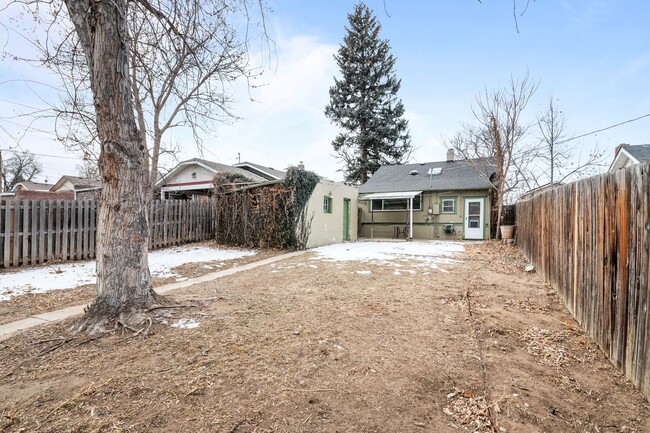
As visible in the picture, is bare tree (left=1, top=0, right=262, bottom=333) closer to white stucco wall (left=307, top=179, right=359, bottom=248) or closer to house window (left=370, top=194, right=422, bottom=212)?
white stucco wall (left=307, top=179, right=359, bottom=248)

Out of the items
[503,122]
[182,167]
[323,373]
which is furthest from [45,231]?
[503,122]

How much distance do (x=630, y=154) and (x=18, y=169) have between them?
195 feet

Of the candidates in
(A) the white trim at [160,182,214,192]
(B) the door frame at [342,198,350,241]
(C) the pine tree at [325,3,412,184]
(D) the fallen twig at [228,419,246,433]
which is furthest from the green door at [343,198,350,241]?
(D) the fallen twig at [228,419,246,433]

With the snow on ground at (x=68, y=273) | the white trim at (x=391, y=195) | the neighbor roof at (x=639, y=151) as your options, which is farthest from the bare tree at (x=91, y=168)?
the neighbor roof at (x=639, y=151)

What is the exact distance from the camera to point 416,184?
18359 mm

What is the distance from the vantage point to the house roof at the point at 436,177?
16672 millimetres

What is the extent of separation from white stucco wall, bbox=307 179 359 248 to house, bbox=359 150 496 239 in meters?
2.40

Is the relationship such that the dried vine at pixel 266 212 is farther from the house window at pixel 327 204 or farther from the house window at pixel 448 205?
the house window at pixel 448 205

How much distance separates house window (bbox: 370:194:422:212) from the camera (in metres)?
18.0

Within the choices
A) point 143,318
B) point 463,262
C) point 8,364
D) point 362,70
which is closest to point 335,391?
point 143,318

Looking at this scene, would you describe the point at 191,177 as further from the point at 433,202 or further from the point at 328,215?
the point at 433,202

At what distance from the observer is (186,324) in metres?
3.66

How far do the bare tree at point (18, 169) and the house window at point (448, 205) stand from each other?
153ft

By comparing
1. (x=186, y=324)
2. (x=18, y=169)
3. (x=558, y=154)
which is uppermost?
(x=18, y=169)
